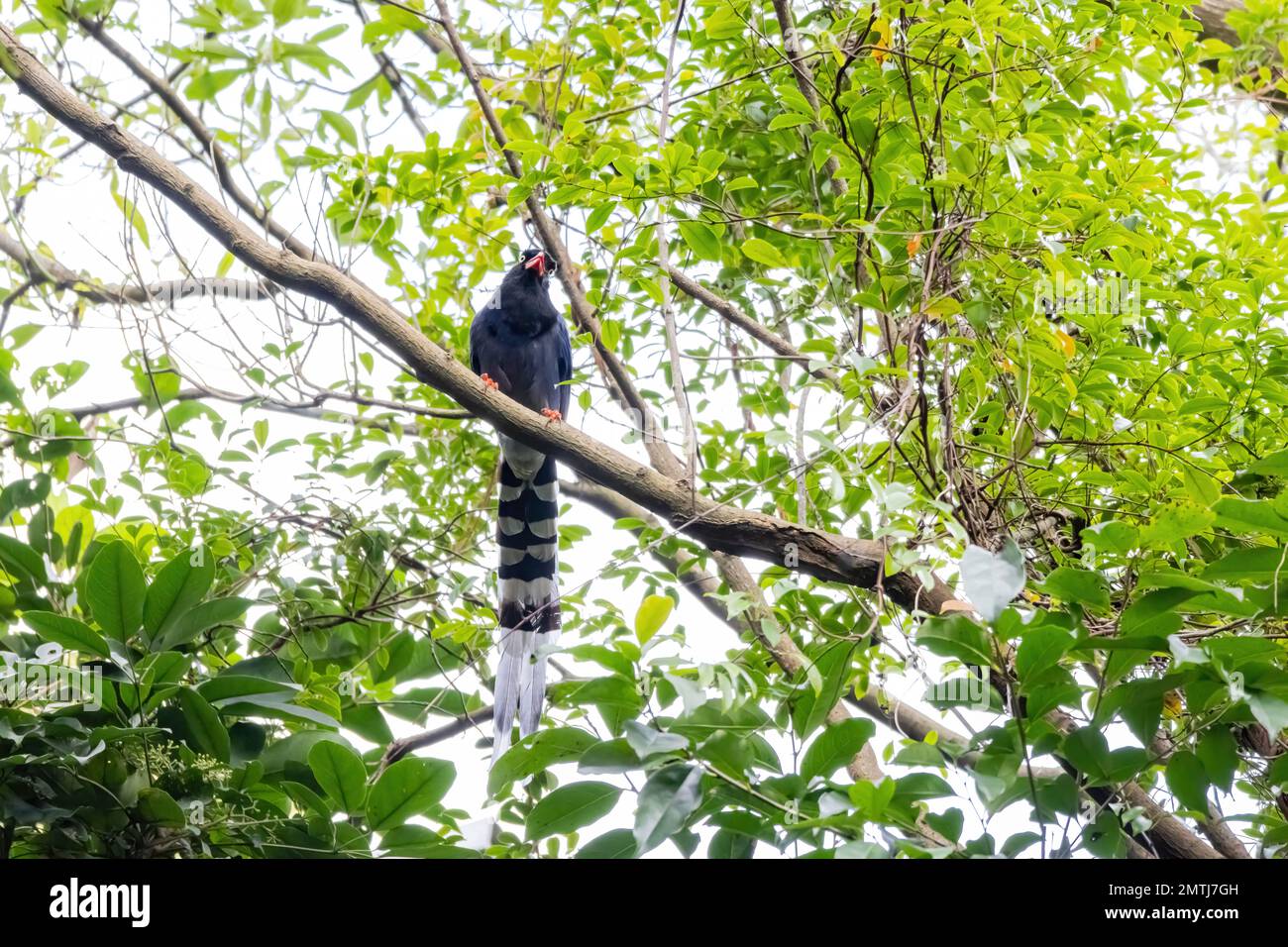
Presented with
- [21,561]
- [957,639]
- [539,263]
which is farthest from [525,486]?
[957,639]

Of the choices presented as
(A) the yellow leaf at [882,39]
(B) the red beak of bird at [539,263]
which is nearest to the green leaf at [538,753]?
(A) the yellow leaf at [882,39]

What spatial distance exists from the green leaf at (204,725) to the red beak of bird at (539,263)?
8.56 ft

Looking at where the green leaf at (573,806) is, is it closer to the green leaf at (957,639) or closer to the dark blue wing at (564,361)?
the green leaf at (957,639)

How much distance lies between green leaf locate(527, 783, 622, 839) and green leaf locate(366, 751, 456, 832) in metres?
0.20

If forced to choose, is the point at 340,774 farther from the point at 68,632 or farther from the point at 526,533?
the point at 526,533

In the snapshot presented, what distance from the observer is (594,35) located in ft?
9.96

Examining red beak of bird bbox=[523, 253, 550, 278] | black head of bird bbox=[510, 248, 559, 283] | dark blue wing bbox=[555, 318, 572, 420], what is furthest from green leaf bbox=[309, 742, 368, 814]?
dark blue wing bbox=[555, 318, 572, 420]

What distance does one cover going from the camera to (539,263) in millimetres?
4129

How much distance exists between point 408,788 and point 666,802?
540 mm

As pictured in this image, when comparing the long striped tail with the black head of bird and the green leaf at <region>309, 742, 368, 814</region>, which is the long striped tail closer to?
the black head of bird

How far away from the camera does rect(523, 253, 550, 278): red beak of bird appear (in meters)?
4.09

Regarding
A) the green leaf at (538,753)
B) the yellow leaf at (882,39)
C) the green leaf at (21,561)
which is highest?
the yellow leaf at (882,39)

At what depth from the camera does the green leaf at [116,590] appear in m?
1.76
